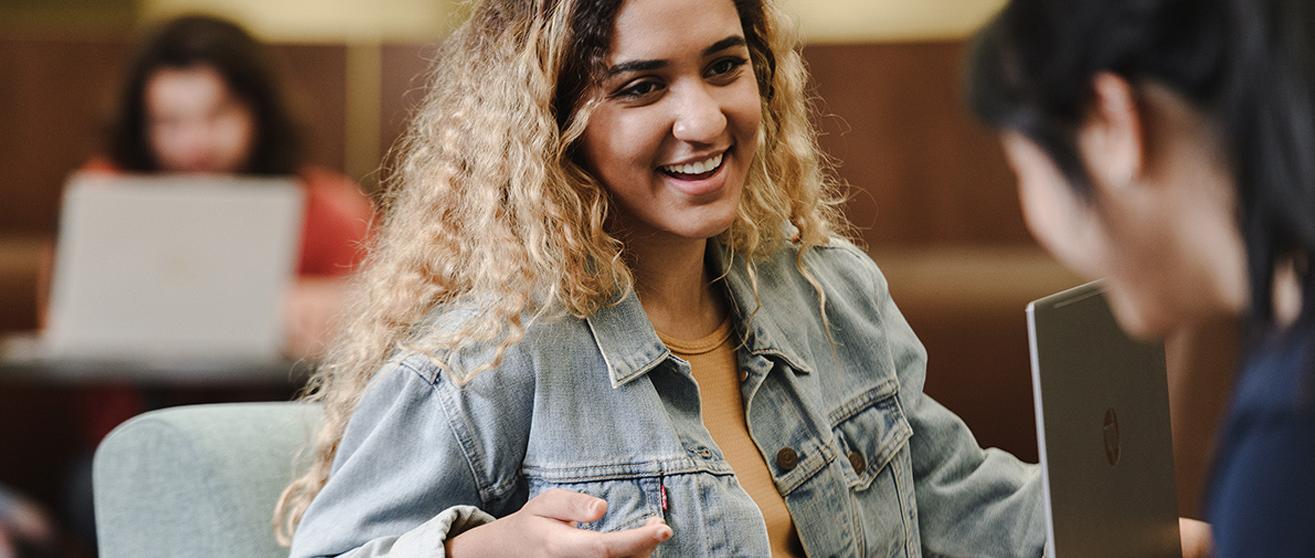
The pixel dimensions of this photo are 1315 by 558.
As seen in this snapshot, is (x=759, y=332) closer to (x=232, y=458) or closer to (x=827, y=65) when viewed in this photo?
(x=232, y=458)

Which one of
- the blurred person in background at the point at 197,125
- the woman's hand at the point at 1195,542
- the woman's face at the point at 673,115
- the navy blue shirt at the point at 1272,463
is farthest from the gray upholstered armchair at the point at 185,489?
the blurred person in background at the point at 197,125

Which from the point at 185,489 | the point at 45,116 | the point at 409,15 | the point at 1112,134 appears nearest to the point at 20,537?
the point at 185,489

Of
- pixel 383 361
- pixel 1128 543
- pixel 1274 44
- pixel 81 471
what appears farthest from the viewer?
pixel 81 471

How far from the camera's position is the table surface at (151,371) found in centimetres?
283

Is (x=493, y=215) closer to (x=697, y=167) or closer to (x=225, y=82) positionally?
(x=697, y=167)

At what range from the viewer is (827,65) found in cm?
394

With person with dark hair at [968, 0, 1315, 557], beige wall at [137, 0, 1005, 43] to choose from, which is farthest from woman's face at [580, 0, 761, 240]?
beige wall at [137, 0, 1005, 43]

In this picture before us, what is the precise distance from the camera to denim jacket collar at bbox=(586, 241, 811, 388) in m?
1.29

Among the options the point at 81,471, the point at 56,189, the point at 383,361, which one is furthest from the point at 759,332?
the point at 56,189

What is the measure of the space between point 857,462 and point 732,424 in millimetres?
131

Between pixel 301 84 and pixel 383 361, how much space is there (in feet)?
9.22

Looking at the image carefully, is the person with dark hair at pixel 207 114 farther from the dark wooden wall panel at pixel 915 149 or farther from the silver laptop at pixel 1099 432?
the silver laptop at pixel 1099 432

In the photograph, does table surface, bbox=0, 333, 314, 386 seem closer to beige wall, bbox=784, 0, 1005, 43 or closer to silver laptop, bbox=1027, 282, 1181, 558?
silver laptop, bbox=1027, 282, 1181, 558

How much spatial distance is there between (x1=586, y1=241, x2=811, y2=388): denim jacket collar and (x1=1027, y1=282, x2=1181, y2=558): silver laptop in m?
0.33
